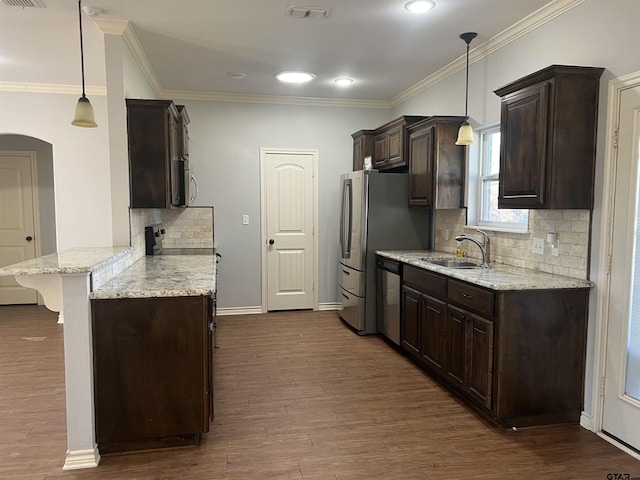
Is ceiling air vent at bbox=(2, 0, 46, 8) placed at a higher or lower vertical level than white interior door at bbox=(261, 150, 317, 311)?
higher

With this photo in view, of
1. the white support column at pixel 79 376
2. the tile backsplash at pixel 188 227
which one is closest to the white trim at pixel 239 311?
the tile backsplash at pixel 188 227

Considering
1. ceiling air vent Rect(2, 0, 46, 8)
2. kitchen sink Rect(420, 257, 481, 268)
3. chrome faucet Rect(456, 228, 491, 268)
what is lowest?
kitchen sink Rect(420, 257, 481, 268)

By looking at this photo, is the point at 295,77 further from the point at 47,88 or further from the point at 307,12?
the point at 47,88

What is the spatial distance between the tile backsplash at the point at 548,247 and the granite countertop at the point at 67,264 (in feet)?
9.40

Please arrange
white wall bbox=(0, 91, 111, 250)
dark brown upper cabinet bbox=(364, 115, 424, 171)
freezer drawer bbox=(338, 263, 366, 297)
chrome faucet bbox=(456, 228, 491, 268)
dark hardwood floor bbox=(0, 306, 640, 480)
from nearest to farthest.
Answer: dark hardwood floor bbox=(0, 306, 640, 480) → chrome faucet bbox=(456, 228, 491, 268) → dark brown upper cabinet bbox=(364, 115, 424, 171) → freezer drawer bbox=(338, 263, 366, 297) → white wall bbox=(0, 91, 111, 250)

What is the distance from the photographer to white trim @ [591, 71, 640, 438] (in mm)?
2605

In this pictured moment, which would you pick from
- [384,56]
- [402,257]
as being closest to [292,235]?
[402,257]

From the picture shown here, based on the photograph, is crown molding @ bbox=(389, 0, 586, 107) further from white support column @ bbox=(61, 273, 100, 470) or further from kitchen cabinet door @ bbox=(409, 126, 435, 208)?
white support column @ bbox=(61, 273, 100, 470)

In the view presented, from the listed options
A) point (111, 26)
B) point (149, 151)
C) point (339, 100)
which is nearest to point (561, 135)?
point (149, 151)

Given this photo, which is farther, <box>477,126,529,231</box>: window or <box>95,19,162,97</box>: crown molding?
<box>477,126,529,231</box>: window

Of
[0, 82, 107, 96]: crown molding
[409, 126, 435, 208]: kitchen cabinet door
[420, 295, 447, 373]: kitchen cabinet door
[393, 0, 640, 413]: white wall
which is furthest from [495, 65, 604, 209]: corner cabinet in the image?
[0, 82, 107, 96]: crown molding

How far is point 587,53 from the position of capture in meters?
2.78

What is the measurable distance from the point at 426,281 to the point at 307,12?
7.26 ft

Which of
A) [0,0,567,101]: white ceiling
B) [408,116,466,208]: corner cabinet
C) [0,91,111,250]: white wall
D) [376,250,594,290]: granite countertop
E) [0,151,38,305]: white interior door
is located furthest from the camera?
[0,151,38,305]: white interior door
